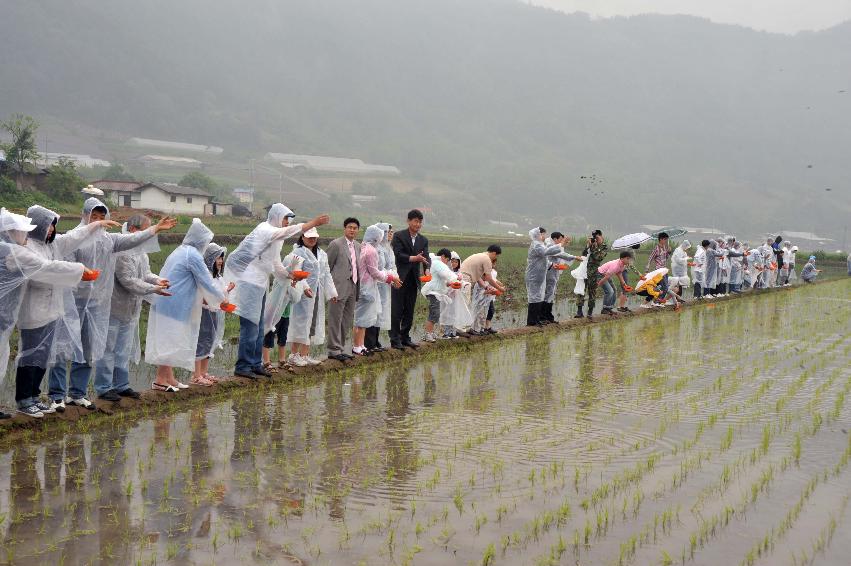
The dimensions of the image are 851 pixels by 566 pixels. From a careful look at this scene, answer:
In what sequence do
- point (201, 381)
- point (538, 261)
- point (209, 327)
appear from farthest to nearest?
point (538, 261) → point (209, 327) → point (201, 381)

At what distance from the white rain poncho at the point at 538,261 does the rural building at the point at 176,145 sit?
133845 millimetres

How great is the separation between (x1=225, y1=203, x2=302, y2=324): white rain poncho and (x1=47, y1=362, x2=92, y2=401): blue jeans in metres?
1.94

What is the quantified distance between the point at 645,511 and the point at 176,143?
511 ft

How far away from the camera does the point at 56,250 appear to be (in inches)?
304

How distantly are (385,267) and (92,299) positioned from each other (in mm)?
4511

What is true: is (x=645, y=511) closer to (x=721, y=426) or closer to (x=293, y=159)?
(x=721, y=426)

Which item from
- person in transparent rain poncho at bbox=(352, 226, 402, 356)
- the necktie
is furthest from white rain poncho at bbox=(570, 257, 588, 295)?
the necktie

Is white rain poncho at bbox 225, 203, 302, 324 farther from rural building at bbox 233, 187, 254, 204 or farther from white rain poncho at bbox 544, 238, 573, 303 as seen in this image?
rural building at bbox 233, 187, 254, 204

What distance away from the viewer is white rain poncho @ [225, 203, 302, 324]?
979 centimetres

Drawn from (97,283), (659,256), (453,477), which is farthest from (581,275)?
(453,477)

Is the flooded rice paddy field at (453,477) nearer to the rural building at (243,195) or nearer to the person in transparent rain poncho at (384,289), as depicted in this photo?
the person in transparent rain poncho at (384,289)

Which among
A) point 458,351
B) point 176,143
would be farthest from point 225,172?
point 458,351

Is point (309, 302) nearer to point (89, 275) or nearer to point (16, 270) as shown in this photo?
point (89, 275)

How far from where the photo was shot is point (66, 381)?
805 centimetres
